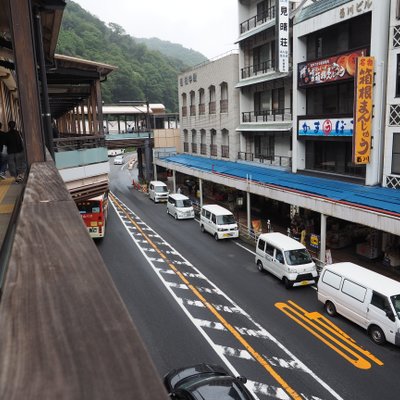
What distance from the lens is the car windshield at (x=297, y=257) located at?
57.9 ft

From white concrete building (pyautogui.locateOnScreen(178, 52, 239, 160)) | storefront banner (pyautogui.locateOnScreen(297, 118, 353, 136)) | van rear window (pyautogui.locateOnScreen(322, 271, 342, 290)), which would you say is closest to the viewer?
van rear window (pyautogui.locateOnScreen(322, 271, 342, 290))

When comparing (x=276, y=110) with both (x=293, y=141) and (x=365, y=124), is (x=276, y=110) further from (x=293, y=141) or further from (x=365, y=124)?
(x=365, y=124)

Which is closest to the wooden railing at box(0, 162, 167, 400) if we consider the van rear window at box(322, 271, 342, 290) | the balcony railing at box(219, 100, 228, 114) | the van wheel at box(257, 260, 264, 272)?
the van rear window at box(322, 271, 342, 290)

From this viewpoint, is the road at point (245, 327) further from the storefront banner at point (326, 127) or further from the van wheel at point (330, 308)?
the storefront banner at point (326, 127)

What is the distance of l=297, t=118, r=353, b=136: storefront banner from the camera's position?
20.9 metres

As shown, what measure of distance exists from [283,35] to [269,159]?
370 inches

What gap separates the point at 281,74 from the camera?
26.6 meters

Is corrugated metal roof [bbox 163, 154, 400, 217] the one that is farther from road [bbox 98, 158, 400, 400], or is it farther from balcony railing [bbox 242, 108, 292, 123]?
road [bbox 98, 158, 400, 400]

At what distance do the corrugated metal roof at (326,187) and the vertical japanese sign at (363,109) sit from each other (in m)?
1.72

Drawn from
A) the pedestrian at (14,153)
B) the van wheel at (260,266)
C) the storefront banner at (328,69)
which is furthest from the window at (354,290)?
the storefront banner at (328,69)

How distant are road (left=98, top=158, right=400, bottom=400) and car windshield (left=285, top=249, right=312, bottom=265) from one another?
1.26 meters

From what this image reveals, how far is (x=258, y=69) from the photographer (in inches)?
1246

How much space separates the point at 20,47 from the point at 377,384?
11643mm

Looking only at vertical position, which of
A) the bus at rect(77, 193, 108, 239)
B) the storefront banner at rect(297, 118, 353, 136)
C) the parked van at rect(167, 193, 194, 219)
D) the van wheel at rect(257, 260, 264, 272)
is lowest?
the van wheel at rect(257, 260, 264, 272)
